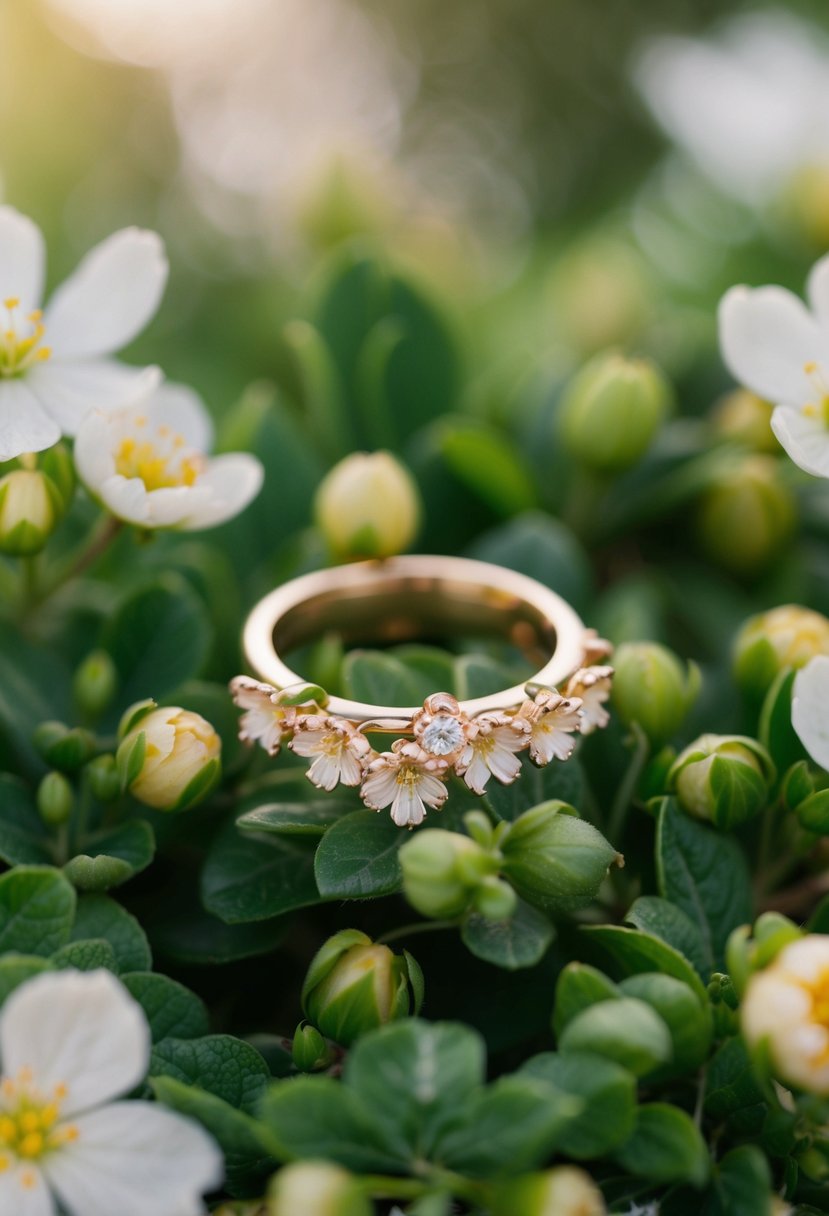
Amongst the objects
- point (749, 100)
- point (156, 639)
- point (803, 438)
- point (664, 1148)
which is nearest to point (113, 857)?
point (156, 639)

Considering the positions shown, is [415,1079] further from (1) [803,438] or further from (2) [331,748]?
(1) [803,438]

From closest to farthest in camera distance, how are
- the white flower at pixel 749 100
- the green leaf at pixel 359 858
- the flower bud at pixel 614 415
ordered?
the green leaf at pixel 359 858 → the flower bud at pixel 614 415 → the white flower at pixel 749 100

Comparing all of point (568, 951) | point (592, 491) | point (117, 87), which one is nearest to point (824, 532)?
point (592, 491)

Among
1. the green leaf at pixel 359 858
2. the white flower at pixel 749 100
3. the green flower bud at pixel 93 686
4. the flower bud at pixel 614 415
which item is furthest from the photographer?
the white flower at pixel 749 100

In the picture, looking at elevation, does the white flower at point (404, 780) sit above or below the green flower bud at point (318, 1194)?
above

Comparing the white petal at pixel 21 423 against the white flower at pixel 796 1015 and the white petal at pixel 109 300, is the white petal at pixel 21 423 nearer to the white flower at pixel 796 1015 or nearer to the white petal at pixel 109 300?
the white petal at pixel 109 300

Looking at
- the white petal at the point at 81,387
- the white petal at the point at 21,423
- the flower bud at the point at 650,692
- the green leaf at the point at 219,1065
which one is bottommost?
the green leaf at the point at 219,1065

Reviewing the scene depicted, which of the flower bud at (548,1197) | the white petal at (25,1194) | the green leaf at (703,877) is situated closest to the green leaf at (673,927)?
the green leaf at (703,877)

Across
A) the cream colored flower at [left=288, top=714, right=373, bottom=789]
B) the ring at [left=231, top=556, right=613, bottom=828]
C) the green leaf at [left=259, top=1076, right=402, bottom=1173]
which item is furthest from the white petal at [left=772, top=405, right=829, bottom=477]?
the green leaf at [left=259, top=1076, right=402, bottom=1173]
